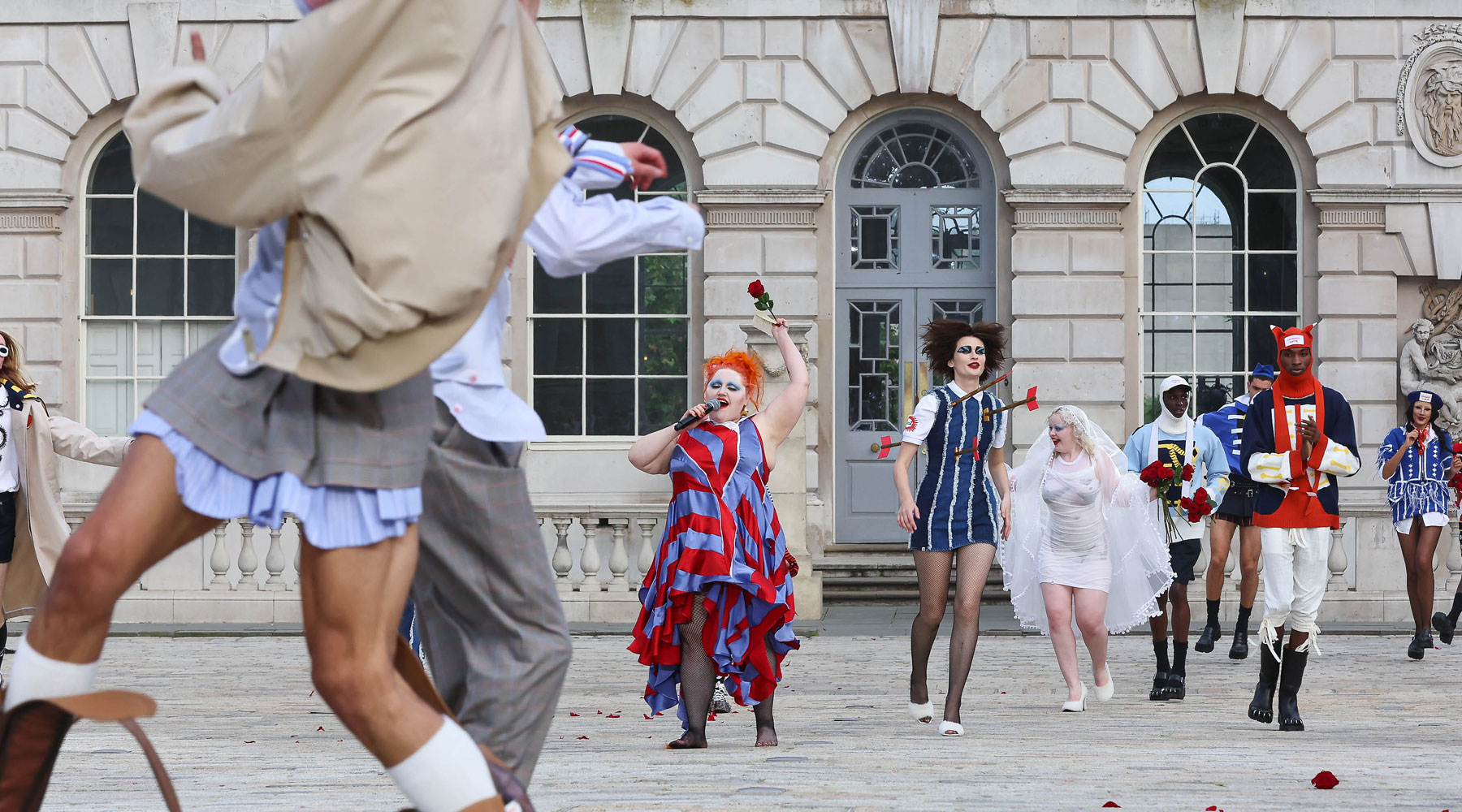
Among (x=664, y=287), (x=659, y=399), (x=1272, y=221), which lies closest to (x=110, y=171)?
(x=664, y=287)

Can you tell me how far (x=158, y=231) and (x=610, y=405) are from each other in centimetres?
506

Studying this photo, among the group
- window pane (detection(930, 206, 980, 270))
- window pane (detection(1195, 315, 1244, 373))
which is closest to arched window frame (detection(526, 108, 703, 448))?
window pane (detection(930, 206, 980, 270))

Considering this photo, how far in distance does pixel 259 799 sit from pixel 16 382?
5446mm

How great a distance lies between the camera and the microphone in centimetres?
816

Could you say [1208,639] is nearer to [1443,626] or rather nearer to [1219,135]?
[1443,626]

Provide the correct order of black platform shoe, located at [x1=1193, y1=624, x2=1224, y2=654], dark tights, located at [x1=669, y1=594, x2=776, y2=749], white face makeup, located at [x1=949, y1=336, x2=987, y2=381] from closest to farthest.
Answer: dark tights, located at [x1=669, y1=594, x2=776, y2=749] → white face makeup, located at [x1=949, y1=336, x2=987, y2=381] → black platform shoe, located at [x1=1193, y1=624, x2=1224, y2=654]

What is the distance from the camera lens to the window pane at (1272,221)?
18.1 metres

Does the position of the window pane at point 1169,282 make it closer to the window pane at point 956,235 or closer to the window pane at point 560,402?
the window pane at point 956,235

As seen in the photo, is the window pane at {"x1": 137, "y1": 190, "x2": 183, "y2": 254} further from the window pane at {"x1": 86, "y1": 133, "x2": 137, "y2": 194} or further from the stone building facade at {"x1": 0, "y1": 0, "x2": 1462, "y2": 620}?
the window pane at {"x1": 86, "y1": 133, "x2": 137, "y2": 194}

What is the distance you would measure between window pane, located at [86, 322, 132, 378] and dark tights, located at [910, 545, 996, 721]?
39.1ft

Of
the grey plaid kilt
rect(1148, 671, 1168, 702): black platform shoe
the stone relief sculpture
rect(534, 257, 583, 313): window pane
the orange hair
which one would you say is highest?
rect(534, 257, 583, 313): window pane

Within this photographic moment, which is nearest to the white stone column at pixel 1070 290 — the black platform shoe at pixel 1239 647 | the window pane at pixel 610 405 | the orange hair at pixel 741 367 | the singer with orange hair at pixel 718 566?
the window pane at pixel 610 405

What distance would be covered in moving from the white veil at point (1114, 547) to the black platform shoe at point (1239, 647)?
2.10m

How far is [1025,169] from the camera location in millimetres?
17703
